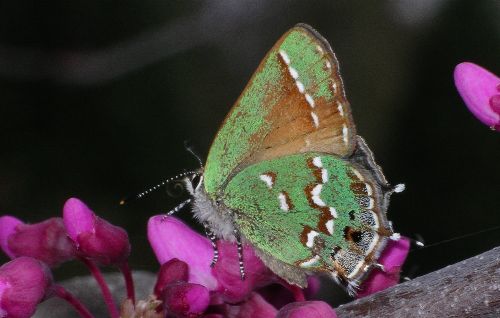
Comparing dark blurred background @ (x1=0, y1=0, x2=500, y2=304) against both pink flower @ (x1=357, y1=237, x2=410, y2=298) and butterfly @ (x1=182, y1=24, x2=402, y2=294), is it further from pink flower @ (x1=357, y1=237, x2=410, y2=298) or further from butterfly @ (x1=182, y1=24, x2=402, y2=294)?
pink flower @ (x1=357, y1=237, x2=410, y2=298)

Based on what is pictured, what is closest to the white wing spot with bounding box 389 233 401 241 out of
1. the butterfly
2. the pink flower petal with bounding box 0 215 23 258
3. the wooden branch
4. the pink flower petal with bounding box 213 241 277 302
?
the butterfly

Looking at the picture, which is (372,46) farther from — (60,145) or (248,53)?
(60,145)

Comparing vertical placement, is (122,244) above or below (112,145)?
above

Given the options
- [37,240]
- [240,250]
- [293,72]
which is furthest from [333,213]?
[37,240]

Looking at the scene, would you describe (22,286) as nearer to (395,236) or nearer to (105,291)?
(105,291)

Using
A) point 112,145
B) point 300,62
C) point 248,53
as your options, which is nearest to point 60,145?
point 112,145

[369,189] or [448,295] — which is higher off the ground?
[369,189]
